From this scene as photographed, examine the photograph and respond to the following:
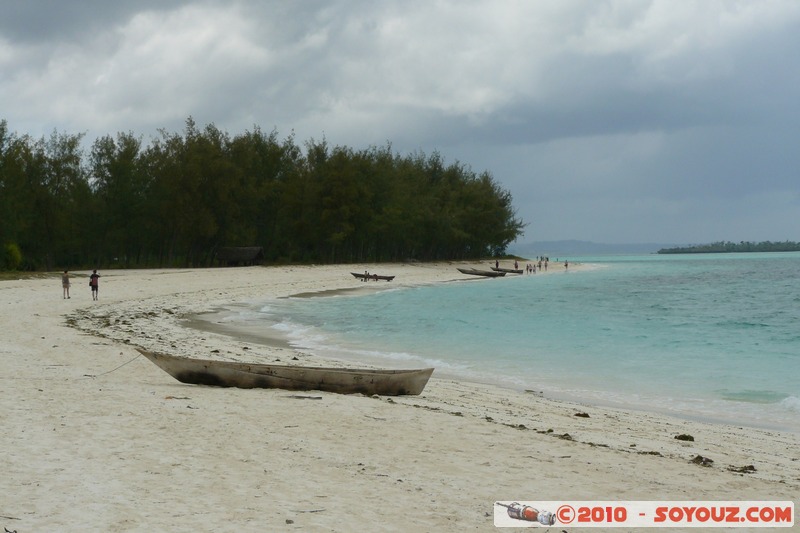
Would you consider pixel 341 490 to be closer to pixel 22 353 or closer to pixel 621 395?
pixel 621 395

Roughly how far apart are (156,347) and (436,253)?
94812 millimetres

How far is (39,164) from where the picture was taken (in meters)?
60.0

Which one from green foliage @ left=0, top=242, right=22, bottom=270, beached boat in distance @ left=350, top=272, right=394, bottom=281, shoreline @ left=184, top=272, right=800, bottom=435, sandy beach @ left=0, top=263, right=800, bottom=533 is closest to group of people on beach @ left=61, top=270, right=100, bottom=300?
shoreline @ left=184, top=272, right=800, bottom=435

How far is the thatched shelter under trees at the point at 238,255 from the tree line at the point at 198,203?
2441 millimetres

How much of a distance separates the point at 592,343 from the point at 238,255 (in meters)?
49.3

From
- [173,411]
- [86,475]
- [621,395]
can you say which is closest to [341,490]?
[86,475]

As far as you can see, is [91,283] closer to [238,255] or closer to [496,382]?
[496,382]

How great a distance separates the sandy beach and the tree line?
158ft

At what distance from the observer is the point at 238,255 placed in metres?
68.8

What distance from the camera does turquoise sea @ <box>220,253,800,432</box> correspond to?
1534 cm

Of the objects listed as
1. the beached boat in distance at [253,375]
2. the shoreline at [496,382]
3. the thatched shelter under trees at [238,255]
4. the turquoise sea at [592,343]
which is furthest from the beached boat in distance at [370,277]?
the beached boat in distance at [253,375]

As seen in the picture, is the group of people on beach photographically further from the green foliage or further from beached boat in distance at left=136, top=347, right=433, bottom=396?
the green foliage

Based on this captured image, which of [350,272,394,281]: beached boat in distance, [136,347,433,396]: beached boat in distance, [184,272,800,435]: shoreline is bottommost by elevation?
[184,272,800,435]: shoreline

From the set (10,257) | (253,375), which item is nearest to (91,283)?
(253,375)
